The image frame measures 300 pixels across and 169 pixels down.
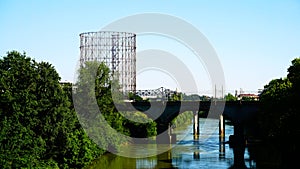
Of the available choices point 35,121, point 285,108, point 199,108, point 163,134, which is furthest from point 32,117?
point 163,134

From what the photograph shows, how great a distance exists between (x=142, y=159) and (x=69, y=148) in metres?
12.0

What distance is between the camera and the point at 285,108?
138ft

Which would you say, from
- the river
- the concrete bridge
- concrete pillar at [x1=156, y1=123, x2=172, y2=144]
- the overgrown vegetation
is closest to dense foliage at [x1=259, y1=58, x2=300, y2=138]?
the river

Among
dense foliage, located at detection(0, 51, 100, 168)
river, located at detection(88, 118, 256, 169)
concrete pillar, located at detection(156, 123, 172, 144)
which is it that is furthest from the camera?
concrete pillar, located at detection(156, 123, 172, 144)

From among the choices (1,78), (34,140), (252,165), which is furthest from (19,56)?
(252,165)

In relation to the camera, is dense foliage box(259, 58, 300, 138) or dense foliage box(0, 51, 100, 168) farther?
dense foliage box(259, 58, 300, 138)

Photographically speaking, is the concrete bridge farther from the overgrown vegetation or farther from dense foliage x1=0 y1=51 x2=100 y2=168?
dense foliage x1=0 y1=51 x2=100 y2=168

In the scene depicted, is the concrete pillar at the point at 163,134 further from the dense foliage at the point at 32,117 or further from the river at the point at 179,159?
the dense foliage at the point at 32,117

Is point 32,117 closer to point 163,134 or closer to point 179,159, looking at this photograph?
point 179,159

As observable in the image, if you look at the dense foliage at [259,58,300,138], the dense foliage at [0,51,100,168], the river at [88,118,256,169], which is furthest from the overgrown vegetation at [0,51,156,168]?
the dense foliage at [259,58,300,138]

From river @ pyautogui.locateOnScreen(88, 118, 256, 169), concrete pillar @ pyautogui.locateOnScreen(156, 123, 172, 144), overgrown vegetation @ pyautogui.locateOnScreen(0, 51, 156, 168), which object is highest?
overgrown vegetation @ pyautogui.locateOnScreen(0, 51, 156, 168)

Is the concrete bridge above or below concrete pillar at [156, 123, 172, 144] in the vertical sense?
above

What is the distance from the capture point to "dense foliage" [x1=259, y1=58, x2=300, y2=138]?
130ft

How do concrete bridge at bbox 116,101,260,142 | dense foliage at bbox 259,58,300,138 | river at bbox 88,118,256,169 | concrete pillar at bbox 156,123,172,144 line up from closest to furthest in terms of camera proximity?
river at bbox 88,118,256,169, dense foliage at bbox 259,58,300,138, concrete bridge at bbox 116,101,260,142, concrete pillar at bbox 156,123,172,144
